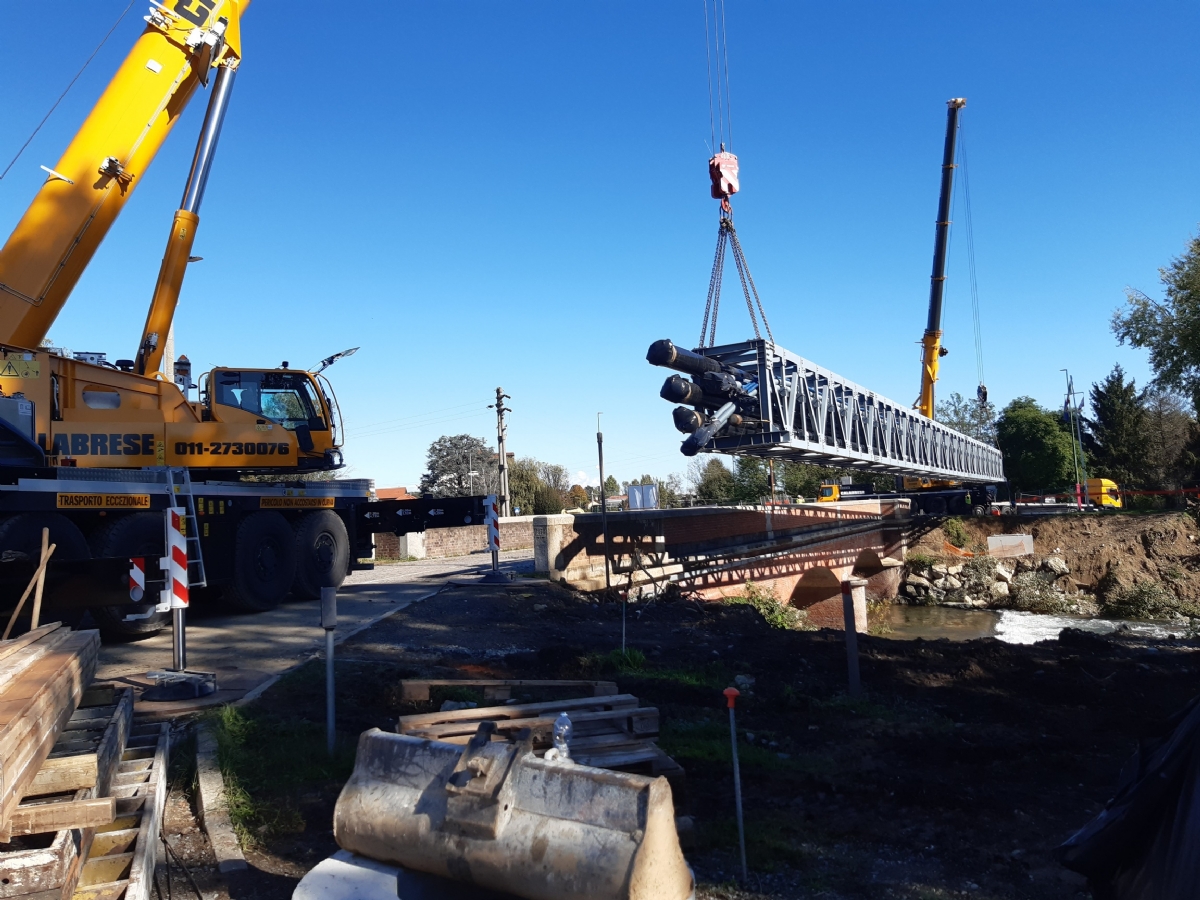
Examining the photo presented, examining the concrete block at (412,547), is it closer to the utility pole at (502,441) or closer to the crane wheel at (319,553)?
the utility pole at (502,441)

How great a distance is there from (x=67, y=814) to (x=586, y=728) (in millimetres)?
2912

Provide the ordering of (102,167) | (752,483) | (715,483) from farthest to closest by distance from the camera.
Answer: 1. (715,483)
2. (752,483)
3. (102,167)

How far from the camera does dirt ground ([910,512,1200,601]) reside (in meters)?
28.1

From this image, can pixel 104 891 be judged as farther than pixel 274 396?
No

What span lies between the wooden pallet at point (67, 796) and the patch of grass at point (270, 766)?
Result: 2.20 ft

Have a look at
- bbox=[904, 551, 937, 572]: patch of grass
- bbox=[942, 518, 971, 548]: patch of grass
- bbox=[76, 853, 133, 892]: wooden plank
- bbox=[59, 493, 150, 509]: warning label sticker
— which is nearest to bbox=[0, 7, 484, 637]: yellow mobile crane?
bbox=[59, 493, 150, 509]: warning label sticker

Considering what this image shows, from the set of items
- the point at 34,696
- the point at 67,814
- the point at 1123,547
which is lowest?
the point at 1123,547

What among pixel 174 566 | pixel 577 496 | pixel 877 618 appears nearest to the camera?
pixel 174 566

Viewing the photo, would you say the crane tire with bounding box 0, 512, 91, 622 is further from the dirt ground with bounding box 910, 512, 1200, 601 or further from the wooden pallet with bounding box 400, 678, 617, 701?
the dirt ground with bounding box 910, 512, 1200, 601

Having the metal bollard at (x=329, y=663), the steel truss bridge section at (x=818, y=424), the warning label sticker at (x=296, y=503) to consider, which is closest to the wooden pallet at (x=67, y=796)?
the metal bollard at (x=329, y=663)

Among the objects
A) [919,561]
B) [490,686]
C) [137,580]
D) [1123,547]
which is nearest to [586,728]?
[490,686]

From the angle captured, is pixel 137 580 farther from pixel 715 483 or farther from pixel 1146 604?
pixel 715 483

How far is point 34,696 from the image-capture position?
3.94 m

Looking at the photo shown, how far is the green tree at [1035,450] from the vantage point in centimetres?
5672
